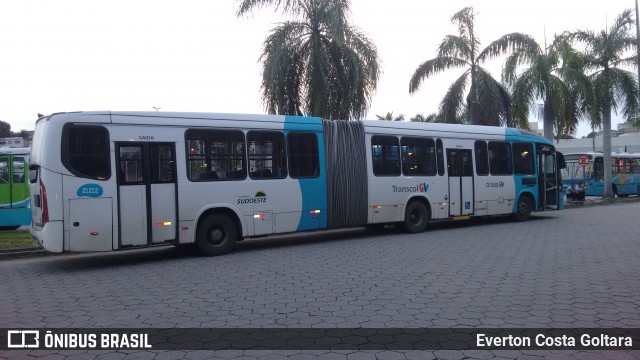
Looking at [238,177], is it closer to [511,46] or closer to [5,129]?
[511,46]

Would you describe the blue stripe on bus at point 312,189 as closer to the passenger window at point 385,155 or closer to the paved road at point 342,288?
the paved road at point 342,288

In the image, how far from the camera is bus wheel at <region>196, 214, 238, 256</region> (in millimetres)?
10734

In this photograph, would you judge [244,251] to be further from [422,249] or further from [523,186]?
[523,186]

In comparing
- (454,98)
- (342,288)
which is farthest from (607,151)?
(342,288)

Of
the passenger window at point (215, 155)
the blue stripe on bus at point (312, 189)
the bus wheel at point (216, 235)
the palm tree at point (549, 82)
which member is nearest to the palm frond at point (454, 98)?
the palm tree at point (549, 82)

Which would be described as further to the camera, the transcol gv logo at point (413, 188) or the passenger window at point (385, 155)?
the transcol gv logo at point (413, 188)

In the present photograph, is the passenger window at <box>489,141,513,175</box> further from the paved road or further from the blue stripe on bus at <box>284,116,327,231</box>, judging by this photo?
the blue stripe on bus at <box>284,116,327,231</box>

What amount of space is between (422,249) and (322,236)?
12.9 feet

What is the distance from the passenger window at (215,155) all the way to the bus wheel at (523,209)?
33.8 ft

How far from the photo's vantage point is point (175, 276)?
8.77 m

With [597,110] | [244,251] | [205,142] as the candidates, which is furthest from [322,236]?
[597,110]

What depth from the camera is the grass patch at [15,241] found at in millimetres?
12469

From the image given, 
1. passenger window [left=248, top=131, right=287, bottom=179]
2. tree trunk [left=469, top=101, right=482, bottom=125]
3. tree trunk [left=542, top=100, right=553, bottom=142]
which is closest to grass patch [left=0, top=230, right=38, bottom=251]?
passenger window [left=248, top=131, right=287, bottom=179]

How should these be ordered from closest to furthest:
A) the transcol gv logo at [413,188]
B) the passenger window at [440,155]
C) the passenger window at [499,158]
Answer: the transcol gv logo at [413,188] → the passenger window at [440,155] → the passenger window at [499,158]
